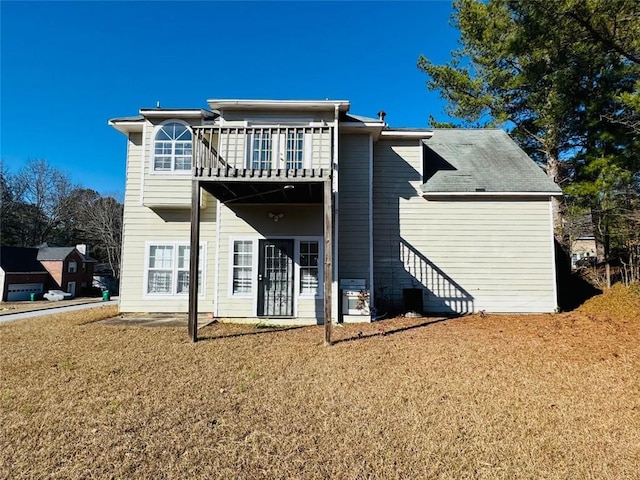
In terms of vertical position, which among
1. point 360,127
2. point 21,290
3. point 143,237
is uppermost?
point 360,127

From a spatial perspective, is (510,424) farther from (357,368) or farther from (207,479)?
(207,479)

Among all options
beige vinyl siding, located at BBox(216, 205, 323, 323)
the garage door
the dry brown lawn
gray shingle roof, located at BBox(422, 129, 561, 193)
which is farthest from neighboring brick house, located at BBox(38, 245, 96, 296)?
gray shingle roof, located at BBox(422, 129, 561, 193)

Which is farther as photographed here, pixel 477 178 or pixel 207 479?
pixel 477 178

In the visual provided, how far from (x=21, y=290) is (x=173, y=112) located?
101 feet

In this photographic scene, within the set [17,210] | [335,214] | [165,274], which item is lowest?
[165,274]

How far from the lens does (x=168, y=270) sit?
390 inches

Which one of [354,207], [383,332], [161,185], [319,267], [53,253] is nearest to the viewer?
[383,332]

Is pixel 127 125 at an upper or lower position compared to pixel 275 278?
upper

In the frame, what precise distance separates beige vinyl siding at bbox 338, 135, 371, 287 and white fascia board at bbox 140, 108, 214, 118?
12.6ft

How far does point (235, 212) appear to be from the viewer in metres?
9.12

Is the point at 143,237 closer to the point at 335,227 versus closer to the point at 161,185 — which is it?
the point at 161,185

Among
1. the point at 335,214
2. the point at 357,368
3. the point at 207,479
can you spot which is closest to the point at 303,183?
the point at 335,214

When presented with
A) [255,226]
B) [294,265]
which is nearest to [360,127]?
[255,226]

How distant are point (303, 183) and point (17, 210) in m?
42.6
